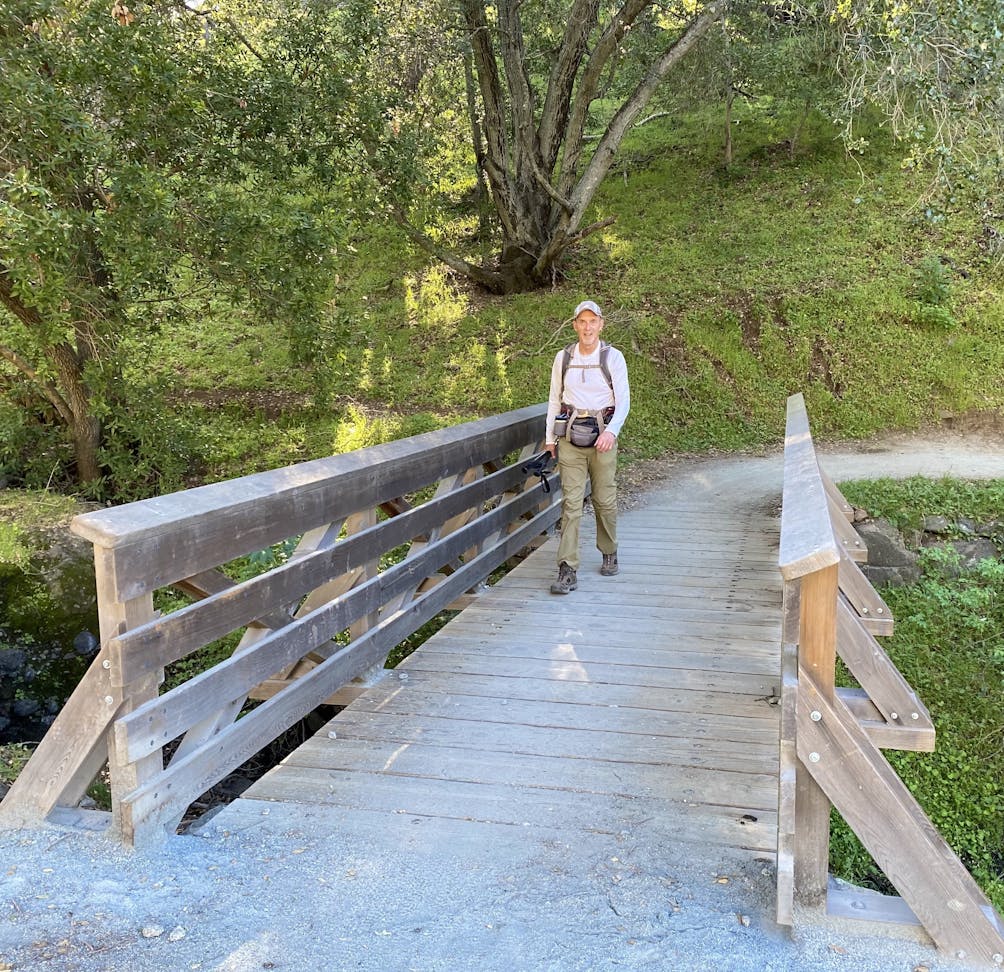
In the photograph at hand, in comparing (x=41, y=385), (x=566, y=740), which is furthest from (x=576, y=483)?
(x=41, y=385)

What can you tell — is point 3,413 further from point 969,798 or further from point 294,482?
point 969,798

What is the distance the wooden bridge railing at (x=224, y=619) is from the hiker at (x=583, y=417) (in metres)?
0.98

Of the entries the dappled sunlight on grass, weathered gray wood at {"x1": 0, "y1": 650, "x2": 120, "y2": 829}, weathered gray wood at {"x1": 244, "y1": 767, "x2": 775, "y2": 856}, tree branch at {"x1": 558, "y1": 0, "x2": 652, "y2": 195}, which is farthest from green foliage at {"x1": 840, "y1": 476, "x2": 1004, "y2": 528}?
the dappled sunlight on grass

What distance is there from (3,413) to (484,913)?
1038cm

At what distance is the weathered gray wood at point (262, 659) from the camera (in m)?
2.79

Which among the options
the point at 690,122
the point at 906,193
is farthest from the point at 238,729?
the point at 690,122

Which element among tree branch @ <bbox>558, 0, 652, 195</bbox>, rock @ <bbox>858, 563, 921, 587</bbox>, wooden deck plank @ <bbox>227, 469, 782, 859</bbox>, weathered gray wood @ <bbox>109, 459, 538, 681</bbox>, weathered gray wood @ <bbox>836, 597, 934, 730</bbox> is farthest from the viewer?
tree branch @ <bbox>558, 0, 652, 195</bbox>

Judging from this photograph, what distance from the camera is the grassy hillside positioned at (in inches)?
491

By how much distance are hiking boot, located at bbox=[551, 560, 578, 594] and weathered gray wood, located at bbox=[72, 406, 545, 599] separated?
4.22ft

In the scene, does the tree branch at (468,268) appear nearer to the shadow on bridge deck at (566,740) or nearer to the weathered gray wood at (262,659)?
the shadow on bridge deck at (566,740)

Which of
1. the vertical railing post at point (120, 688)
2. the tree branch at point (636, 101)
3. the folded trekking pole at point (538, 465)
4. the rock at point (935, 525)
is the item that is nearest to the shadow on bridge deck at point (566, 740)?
the vertical railing post at point (120, 688)

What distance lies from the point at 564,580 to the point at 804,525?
3652mm

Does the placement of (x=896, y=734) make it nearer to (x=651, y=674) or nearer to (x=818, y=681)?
(x=818, y=681)

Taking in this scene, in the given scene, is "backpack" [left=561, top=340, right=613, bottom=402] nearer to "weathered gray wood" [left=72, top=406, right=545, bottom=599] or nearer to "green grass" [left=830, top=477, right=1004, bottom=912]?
"weathered gray wood" [left=72, top=406, right=545, bottom=599]
